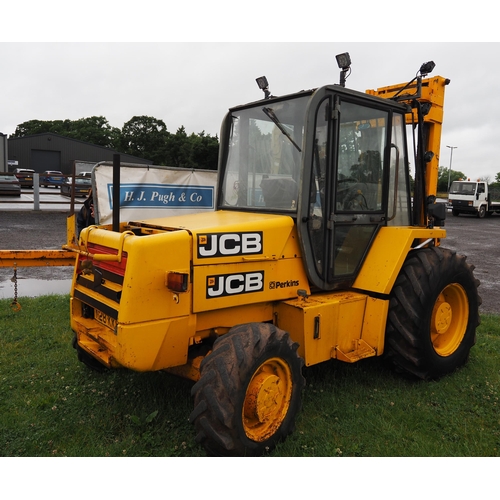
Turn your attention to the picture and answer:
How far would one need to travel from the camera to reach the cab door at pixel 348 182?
13.2 feet

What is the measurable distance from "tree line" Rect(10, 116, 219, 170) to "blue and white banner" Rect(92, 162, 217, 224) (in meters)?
15.3

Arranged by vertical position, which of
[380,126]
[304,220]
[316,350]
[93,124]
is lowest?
[316,350]

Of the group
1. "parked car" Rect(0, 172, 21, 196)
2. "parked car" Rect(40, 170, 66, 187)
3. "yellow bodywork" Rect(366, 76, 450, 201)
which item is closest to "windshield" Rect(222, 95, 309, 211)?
"yellow bodywork" Rect(366, 76, 450, 201)

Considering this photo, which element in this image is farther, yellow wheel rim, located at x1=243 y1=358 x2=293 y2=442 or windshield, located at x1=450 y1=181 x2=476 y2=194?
windshield, located at x1=450 y1=181 x2=476 y2=194

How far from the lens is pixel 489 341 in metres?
5.82

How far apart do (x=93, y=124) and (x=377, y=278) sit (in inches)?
3178

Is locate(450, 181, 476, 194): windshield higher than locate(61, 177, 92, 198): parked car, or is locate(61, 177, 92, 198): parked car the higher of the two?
locate(450, 181, 476, 194): windshield

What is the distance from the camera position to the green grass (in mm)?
3508

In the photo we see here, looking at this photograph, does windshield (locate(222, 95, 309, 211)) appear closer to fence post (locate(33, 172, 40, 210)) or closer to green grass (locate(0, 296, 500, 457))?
green grass (locate(0, 296, 500, 457))

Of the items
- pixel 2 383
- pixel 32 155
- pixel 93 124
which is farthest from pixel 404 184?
pixel 93 124

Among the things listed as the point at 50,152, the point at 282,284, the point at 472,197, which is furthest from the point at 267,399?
the point at 50,152

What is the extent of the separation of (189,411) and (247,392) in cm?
88

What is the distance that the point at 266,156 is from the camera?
4383 mm

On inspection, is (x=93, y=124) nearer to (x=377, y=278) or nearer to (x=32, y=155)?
(x=32, y=155)
